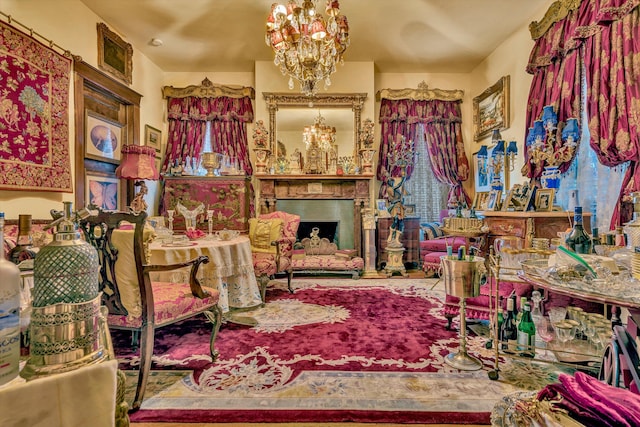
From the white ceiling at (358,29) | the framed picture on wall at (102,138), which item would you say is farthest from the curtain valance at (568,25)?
the framed picture on wall at (102,138)

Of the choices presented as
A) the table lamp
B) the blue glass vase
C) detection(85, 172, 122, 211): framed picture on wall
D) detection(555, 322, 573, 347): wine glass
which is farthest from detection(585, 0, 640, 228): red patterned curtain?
detection(85, 172, 122, 211): framed picture on wall

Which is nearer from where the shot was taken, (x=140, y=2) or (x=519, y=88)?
(x=140, y=2)

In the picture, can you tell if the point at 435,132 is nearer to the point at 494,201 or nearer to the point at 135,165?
the point at 494,201

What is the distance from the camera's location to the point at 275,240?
3.99 m

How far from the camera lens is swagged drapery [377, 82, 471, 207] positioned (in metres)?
5.86

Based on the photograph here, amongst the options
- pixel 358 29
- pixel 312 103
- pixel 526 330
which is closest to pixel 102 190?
pixel 312 103

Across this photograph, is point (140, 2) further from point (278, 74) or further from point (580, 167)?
point (580, 167)

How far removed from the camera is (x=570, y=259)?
1.46 metres

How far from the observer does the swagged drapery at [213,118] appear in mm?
5844

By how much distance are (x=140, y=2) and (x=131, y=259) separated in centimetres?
380

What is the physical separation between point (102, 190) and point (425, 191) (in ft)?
17.4

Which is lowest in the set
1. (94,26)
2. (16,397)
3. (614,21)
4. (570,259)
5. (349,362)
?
(349,362)

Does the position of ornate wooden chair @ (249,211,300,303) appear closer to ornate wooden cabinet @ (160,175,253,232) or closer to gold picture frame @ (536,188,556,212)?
ornate wooden cabinet @ (160,175,253,232)

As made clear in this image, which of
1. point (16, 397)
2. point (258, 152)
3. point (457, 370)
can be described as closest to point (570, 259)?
point (457, 370)
